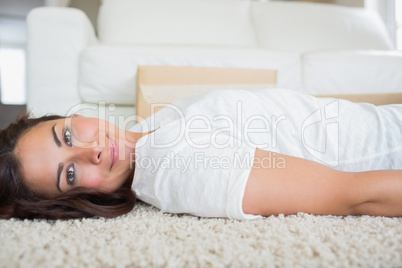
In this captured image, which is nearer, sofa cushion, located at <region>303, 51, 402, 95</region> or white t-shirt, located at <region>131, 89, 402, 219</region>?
white t-shirt, located at <region>131, 89, 402, 219</region>

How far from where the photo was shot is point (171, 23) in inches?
74.3

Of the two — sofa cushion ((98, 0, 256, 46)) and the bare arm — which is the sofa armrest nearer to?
sofa cushion ((98, 0, 256, 46))

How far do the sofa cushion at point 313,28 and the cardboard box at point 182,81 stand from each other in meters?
0.65

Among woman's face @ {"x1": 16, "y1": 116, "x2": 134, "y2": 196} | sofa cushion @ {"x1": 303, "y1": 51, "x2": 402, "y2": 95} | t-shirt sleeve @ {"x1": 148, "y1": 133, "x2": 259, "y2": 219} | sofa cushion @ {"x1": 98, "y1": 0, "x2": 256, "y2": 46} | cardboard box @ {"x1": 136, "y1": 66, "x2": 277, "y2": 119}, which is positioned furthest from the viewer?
sofa cushion @ {"x1": 98, "y1": 0, "x2": 256, "y2": 46}

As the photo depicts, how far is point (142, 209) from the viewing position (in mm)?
844

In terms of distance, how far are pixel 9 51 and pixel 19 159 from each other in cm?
259

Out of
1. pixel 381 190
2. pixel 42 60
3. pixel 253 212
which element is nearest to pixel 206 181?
pixel 253 212

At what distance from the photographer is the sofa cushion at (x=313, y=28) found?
2068 mm

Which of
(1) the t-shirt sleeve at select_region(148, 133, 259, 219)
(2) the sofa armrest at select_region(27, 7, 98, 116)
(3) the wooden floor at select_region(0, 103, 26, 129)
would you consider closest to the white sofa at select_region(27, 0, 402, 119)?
(2) the sofa armrest at select_region(27, 7, 98, 116)

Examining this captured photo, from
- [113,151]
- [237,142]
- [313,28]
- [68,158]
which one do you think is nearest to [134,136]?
[113,151]

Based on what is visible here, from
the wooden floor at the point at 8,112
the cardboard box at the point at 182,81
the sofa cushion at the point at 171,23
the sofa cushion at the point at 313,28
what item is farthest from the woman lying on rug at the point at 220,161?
the wooden floor at the point at 8,112

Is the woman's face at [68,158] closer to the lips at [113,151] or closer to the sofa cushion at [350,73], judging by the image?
the lips at [113,151]

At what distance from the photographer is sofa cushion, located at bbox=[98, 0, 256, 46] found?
1824mm

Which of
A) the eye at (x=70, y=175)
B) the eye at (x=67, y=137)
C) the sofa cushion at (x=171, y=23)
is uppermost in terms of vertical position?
the sofa cushion at (x=171, y=23)
